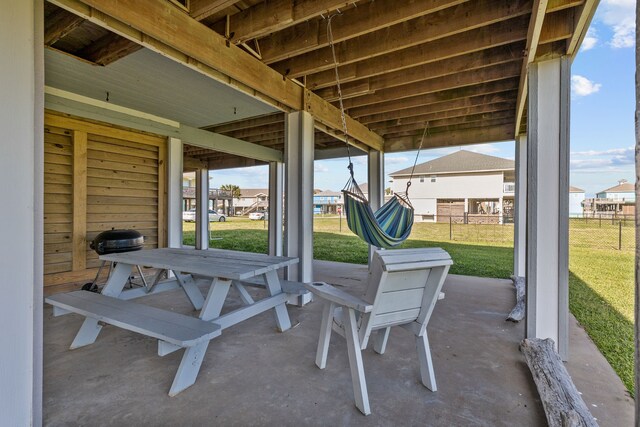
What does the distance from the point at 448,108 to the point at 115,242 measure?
451 centimetres

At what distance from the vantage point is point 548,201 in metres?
2.34

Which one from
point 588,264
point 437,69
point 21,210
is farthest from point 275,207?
point 588,264

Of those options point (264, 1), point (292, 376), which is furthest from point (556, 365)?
point (264, 1)

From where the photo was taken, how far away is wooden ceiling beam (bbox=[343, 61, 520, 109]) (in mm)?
3137

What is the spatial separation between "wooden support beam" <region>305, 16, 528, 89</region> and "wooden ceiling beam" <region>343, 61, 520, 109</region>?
0.39m

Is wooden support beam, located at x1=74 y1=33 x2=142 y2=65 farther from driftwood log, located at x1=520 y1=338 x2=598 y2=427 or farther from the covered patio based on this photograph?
driftwood log, located at x1=520 y1=338 x2=598 y2=427

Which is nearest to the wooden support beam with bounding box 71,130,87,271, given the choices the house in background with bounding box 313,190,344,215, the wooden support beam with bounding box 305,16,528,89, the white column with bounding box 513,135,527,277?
the wooden support beam with bounding box 305,16,528,89

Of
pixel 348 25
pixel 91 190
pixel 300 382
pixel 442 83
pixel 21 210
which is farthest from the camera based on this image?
pixel 91 190

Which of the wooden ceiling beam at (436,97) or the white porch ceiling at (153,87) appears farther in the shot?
the wooden ceiling beam at (436,97)

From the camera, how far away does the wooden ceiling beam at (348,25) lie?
2.17m

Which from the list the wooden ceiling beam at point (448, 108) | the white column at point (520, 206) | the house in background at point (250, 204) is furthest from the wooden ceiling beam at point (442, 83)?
the house in background at point (250, 204)

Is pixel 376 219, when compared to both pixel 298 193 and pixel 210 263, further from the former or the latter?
pixel 210 263

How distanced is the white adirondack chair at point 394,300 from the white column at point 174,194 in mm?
3631

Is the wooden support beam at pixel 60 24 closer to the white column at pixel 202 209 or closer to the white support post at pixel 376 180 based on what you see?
the white support post at pixel 376 180
